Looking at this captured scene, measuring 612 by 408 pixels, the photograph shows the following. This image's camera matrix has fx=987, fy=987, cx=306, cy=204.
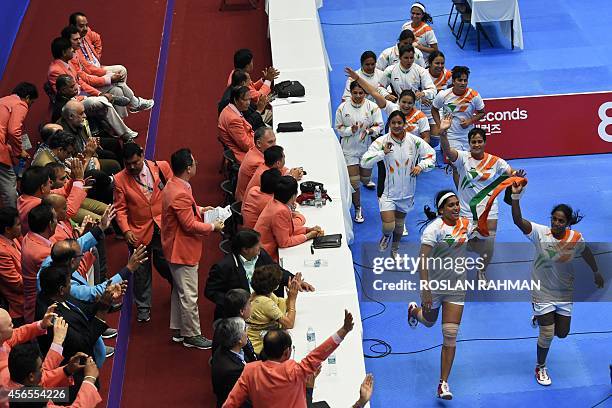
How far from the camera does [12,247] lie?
7500 millimetres

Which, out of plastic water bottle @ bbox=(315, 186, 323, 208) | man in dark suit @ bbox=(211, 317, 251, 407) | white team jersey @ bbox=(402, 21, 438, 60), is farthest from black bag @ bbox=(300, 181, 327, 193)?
white team jersey @ bbox=(402, 21, 438, 60)

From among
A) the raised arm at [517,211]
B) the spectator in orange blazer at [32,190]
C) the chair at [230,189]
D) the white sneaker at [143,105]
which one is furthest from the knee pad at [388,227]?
the white sneaker at [143,105]

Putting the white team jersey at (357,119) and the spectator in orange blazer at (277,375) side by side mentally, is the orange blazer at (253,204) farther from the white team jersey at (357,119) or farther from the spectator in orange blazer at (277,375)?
the spectator in orange blazer at (277,375)

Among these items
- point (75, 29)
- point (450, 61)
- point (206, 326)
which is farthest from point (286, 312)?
point (450, 61)

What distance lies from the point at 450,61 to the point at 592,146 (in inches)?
137

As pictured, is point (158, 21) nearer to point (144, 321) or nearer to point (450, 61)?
A: point (450, 61)

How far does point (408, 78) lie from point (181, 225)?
447cm

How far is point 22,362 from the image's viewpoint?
5598mm

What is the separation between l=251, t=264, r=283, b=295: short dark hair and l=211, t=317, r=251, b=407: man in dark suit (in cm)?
61

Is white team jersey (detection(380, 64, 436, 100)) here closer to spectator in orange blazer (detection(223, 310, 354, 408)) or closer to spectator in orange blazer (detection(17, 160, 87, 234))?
spectator in orange blazer (detection(17, 160, 87, 234))

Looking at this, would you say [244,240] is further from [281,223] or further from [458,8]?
[458,8]

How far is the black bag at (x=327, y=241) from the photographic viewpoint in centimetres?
825

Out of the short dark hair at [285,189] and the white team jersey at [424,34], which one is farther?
the white team jersey at [424,34]

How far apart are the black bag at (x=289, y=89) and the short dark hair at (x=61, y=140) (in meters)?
2.99
